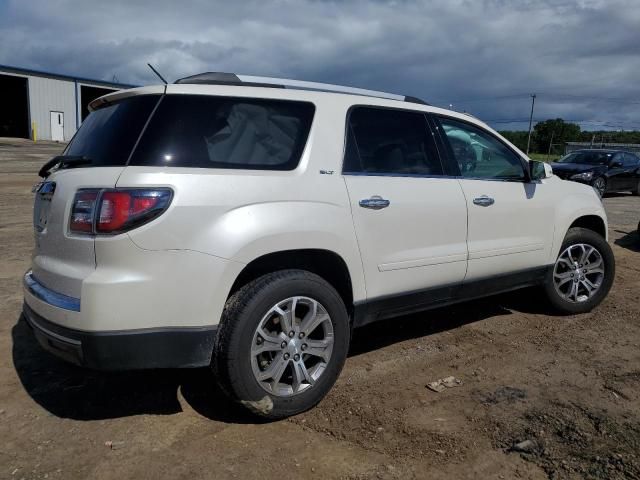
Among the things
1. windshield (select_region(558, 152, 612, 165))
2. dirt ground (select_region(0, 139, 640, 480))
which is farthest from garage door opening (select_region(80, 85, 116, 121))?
dirt ground (select_region(0, 139, 640, 480))

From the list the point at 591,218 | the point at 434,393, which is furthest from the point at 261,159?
the point at 591,218

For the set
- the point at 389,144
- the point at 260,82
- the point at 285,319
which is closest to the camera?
the point at 285,319

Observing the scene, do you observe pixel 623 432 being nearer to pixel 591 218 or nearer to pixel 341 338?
pixel 341 338

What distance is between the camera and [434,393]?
3631 millimetres

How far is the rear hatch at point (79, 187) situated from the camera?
2.83 m

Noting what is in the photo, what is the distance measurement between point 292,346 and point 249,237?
0.70 meters

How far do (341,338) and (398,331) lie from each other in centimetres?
149

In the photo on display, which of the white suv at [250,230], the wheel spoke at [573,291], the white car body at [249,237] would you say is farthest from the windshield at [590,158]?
the white suv at [250,230]

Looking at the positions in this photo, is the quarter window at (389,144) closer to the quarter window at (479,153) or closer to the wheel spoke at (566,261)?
the quarter window at (479,153)

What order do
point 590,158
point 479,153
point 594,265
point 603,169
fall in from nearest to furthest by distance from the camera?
point 479,153
point 594,265
point 603,169
point 590,158

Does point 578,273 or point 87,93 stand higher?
point 87,93

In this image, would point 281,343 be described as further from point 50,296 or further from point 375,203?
point 50,296

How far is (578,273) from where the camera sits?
16.9ft

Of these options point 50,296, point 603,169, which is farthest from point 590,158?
point 50,296
